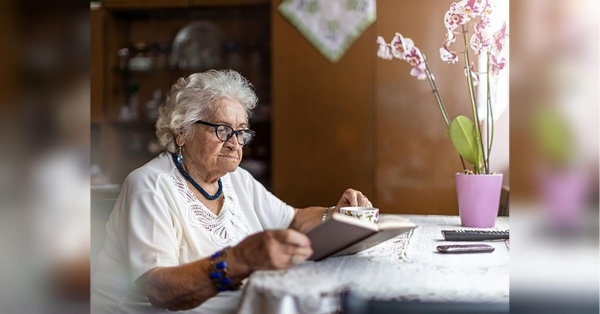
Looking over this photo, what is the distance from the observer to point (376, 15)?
1.77 m

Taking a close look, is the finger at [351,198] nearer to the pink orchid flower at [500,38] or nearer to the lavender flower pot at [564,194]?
the pink orchid flower at [500,38]

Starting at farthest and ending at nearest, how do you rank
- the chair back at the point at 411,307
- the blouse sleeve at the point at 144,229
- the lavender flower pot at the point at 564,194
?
1. the blouse sleeve at the point at 144,229
2. the chair back at the point at 411,307
3. the lavender flower pot at the point at 564,194

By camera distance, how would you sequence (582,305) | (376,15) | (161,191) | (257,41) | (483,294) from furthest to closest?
1. (257,41)
2. (376,15)
3. (161,191)
4. (483,294)
5. (582,305)

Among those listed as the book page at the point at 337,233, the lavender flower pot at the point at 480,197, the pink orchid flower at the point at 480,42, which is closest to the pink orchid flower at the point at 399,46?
the pink orchid flower at the point at 480,42

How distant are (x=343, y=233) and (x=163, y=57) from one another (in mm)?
1549

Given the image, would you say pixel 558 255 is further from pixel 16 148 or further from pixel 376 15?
pixel 376 15

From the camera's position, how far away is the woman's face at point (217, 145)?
0.88 m

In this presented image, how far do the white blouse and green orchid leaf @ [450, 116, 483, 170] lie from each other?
0.42 meters

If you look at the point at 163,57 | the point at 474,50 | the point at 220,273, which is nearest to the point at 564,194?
the point at 220,273

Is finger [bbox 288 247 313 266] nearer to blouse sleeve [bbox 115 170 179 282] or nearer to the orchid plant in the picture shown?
blouse sleeve [bbox 115 170 179 282]

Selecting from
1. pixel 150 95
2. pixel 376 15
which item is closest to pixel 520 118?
pixel 376 15

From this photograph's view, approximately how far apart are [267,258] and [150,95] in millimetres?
1568

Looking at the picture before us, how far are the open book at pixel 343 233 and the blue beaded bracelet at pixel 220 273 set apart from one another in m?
0.10

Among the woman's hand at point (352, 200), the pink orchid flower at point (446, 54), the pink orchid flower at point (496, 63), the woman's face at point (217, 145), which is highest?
the pink orchid flower at point (446, 54)
